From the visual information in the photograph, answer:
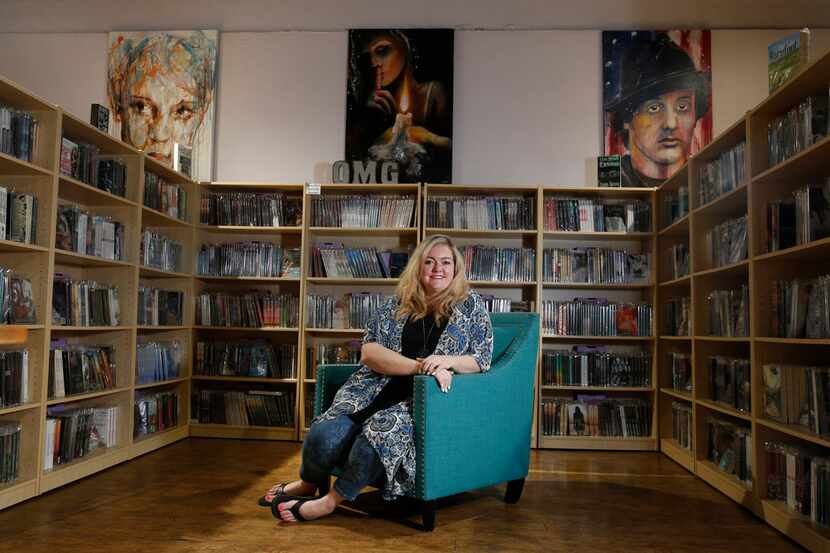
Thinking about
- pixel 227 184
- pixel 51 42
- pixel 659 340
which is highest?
pixel 51 42

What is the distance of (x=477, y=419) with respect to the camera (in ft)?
9.99

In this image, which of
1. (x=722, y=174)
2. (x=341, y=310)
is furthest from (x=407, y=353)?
(x=341, y=310)

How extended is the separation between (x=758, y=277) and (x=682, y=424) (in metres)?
1.69

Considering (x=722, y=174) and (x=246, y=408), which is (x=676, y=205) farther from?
(x=246, y=408)

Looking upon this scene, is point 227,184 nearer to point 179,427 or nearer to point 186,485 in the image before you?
point 179,427

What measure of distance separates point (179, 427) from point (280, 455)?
39.8 inches

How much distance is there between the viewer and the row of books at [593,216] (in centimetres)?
535

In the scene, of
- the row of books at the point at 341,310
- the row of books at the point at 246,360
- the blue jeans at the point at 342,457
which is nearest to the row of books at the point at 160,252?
the row of books at the point at 246,360

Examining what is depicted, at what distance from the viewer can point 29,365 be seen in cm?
341

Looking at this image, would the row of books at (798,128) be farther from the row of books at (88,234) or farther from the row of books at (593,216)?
the row of books at (88,234)

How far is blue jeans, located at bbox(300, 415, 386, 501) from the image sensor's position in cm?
285

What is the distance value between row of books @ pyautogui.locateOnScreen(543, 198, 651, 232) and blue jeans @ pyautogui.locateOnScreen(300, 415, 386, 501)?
2.90 meters

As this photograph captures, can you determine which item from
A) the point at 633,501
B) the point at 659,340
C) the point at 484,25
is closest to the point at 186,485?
the point at 633,501

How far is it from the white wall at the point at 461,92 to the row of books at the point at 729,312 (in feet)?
6.21
